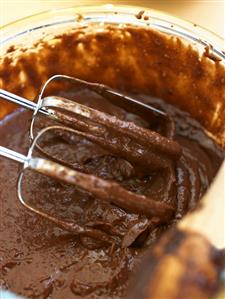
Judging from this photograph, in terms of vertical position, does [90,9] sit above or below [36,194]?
above

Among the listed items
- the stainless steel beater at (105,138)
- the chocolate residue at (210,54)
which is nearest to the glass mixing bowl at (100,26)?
the chocolate residue at (210,54)

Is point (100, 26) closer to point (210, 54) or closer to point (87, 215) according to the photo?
point (210, 54)

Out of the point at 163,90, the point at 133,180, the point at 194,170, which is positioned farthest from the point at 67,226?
the point at 163,90

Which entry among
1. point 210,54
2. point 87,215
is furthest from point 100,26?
point 87,215

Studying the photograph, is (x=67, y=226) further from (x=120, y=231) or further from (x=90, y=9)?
(x=90, y=9)

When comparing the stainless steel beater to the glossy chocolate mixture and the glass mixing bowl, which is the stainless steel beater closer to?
the glossy chocolate mixture

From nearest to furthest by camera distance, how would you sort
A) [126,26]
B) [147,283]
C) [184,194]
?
1. [147,283]
2. [184,194]
3. [126,26]
